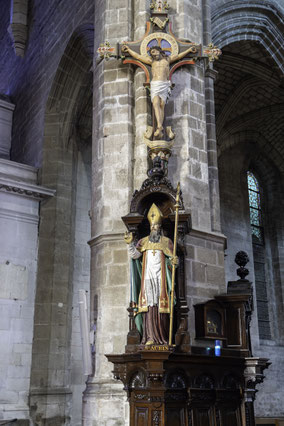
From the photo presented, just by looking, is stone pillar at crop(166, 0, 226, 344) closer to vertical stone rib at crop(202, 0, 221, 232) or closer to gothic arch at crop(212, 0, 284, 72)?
vertical stone rib at crop(202, 0, 221, 232)

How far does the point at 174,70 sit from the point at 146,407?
464 centimetres

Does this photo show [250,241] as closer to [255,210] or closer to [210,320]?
[255,210]

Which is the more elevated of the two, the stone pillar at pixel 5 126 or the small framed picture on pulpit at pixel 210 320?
the stone pillar at pixel 5 126

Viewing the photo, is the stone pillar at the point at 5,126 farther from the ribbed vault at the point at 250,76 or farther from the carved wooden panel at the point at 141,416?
the carved wooden panel at the point at 141,416

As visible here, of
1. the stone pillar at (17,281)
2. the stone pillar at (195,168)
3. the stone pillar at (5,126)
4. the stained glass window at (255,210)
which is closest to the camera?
the stone pillar at (195,168)

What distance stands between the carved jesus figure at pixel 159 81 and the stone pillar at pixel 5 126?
7836mm

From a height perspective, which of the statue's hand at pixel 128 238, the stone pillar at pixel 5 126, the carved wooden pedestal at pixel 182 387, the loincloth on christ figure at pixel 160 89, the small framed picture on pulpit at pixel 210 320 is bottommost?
the carved wooden pedestal at pixel 182 387

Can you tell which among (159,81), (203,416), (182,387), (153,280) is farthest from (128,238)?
(159,81)

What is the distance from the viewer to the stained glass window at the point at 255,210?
56.5ft

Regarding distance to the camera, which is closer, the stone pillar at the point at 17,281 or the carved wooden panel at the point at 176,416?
the carved wooden panel at the point at 176,416

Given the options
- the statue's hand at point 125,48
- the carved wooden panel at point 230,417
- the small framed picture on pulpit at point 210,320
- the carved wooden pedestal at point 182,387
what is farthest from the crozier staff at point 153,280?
the statue's hand at point 125,48

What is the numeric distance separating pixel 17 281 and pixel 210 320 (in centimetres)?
527

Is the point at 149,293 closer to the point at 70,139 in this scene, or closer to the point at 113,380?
the point at 113,380

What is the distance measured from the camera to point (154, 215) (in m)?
6.27
